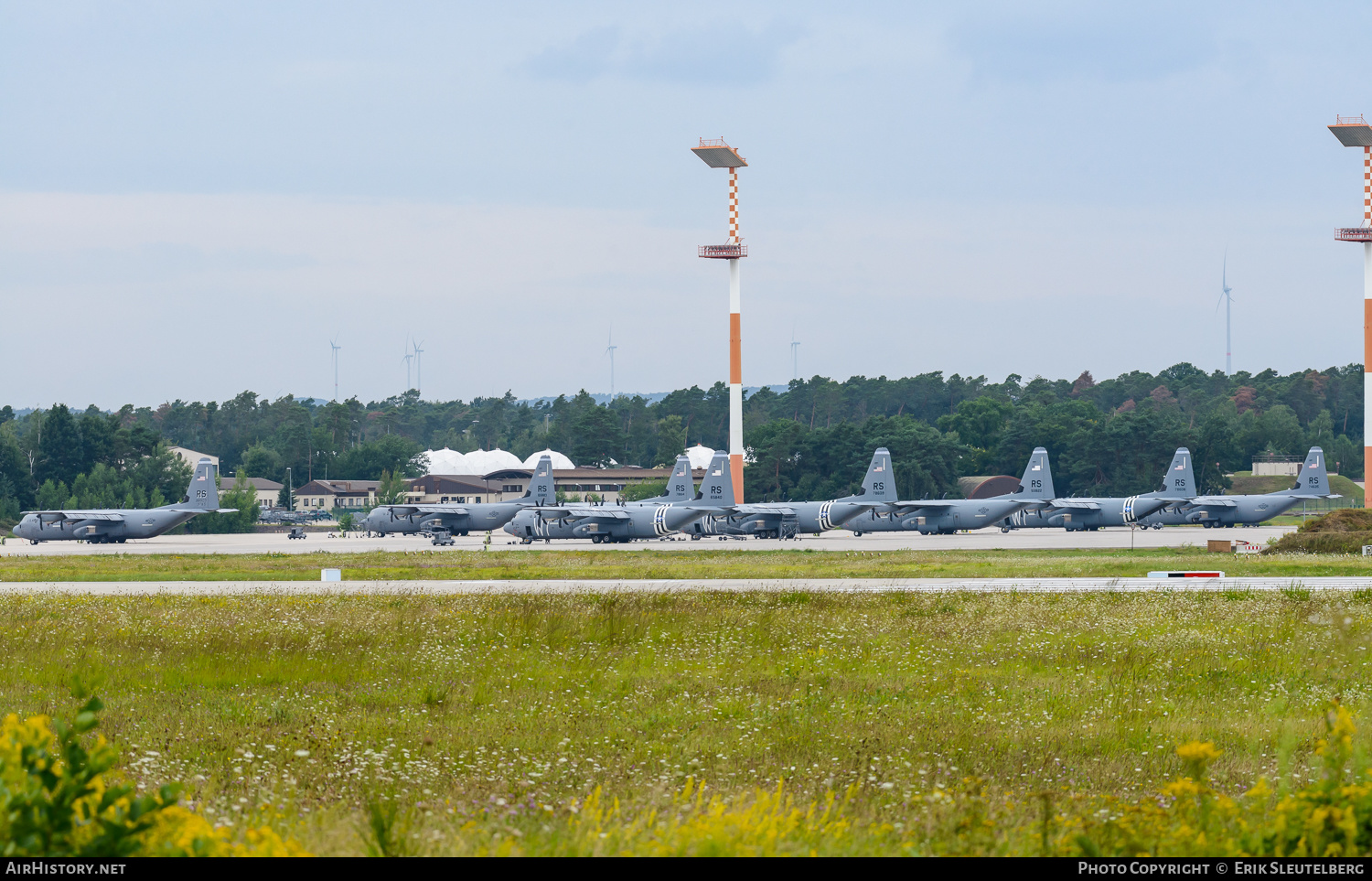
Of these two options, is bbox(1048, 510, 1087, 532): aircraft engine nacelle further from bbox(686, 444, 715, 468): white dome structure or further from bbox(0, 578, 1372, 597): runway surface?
bbox(686, 444, 715, 468): white dome structure

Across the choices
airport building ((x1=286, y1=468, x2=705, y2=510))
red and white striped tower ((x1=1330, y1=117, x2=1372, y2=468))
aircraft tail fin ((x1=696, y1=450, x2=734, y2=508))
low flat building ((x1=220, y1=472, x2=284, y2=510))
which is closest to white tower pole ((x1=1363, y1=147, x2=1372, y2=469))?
red and white striped tower ((x1=1330, y1=117, x2=1372, y2=468))

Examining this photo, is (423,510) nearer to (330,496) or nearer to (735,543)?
(735,543)

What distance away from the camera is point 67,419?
5000 inches

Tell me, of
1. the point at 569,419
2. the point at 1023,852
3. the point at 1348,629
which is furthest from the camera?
the point at 569,419

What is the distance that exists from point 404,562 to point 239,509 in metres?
70.5

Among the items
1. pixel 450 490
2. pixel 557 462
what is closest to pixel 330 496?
pixel 450 490

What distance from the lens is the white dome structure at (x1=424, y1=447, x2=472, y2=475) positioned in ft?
561

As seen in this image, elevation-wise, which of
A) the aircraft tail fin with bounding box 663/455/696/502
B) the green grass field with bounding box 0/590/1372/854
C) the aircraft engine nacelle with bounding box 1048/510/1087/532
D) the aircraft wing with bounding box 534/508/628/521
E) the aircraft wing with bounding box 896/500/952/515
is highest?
the aircraft tail fin with bounding box 663/455/696/502

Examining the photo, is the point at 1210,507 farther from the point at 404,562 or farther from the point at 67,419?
the point at 67,419

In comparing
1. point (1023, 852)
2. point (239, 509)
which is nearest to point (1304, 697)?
point (1023, 852)

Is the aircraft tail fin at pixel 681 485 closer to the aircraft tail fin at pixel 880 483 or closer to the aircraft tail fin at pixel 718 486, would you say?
the aircraft tail fin at pixel 718 486

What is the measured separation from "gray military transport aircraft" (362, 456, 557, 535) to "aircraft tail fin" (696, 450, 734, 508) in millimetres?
11294

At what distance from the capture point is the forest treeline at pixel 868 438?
416ft

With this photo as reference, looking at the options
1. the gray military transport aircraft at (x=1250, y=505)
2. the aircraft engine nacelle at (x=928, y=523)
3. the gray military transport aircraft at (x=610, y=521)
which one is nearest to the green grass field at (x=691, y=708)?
the gray military transport aircraft at (x=610, y=521)
